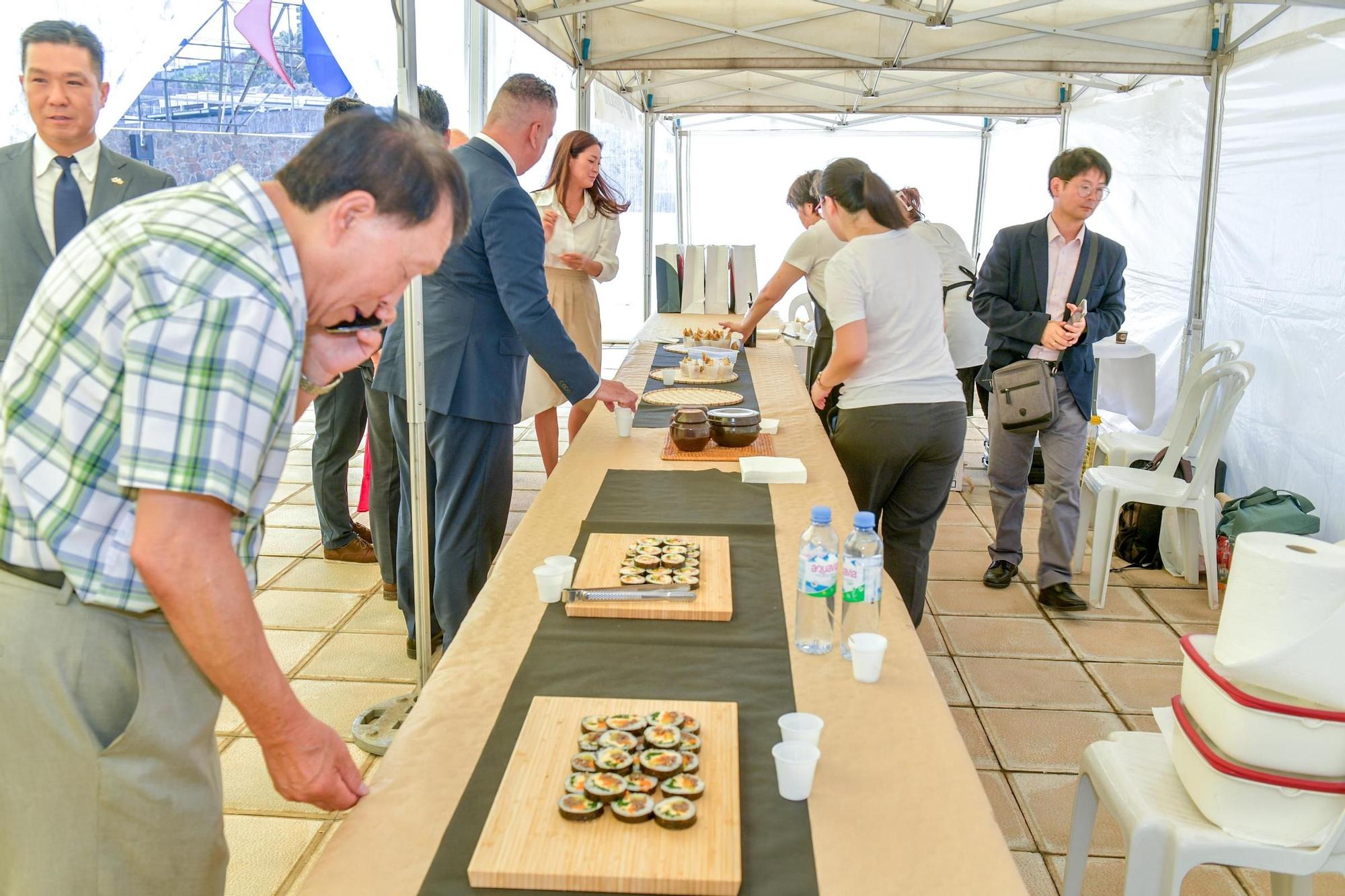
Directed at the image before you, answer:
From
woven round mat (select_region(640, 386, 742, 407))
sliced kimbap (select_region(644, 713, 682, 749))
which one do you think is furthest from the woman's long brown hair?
sliced kimbap (select_region(644, 713, 682, 749))

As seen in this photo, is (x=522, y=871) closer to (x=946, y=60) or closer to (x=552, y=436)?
(x=552, y=436)

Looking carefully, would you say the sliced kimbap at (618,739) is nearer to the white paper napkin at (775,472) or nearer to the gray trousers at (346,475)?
the white paper napkin at (775,472)

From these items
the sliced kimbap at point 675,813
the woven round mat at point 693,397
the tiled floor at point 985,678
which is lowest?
the tiled floor at point 985,678

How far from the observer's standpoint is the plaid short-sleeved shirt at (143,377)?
87 cm

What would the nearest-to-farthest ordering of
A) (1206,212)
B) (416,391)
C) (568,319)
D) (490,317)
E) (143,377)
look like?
(143,377)
(416,391)
(490,317)
(568,319)
(1206,212)

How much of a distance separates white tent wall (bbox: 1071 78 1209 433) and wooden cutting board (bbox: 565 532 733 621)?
432 cm

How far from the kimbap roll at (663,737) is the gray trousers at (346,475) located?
2141 mm

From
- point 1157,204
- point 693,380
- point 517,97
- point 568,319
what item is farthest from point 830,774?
point 1157,204

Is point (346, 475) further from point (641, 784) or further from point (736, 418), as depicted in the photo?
point (641, 784)

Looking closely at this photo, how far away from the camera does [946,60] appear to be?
17.5ft

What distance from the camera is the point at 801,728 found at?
3.85ft

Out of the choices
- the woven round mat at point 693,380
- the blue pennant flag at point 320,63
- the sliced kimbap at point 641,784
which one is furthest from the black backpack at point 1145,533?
the sliced kimbap at point 641,784

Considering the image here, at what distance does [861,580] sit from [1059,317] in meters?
2.43

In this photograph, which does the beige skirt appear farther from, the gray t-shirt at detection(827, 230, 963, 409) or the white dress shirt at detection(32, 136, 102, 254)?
the white dress shirt at detection(32, 136, 102, 254)
